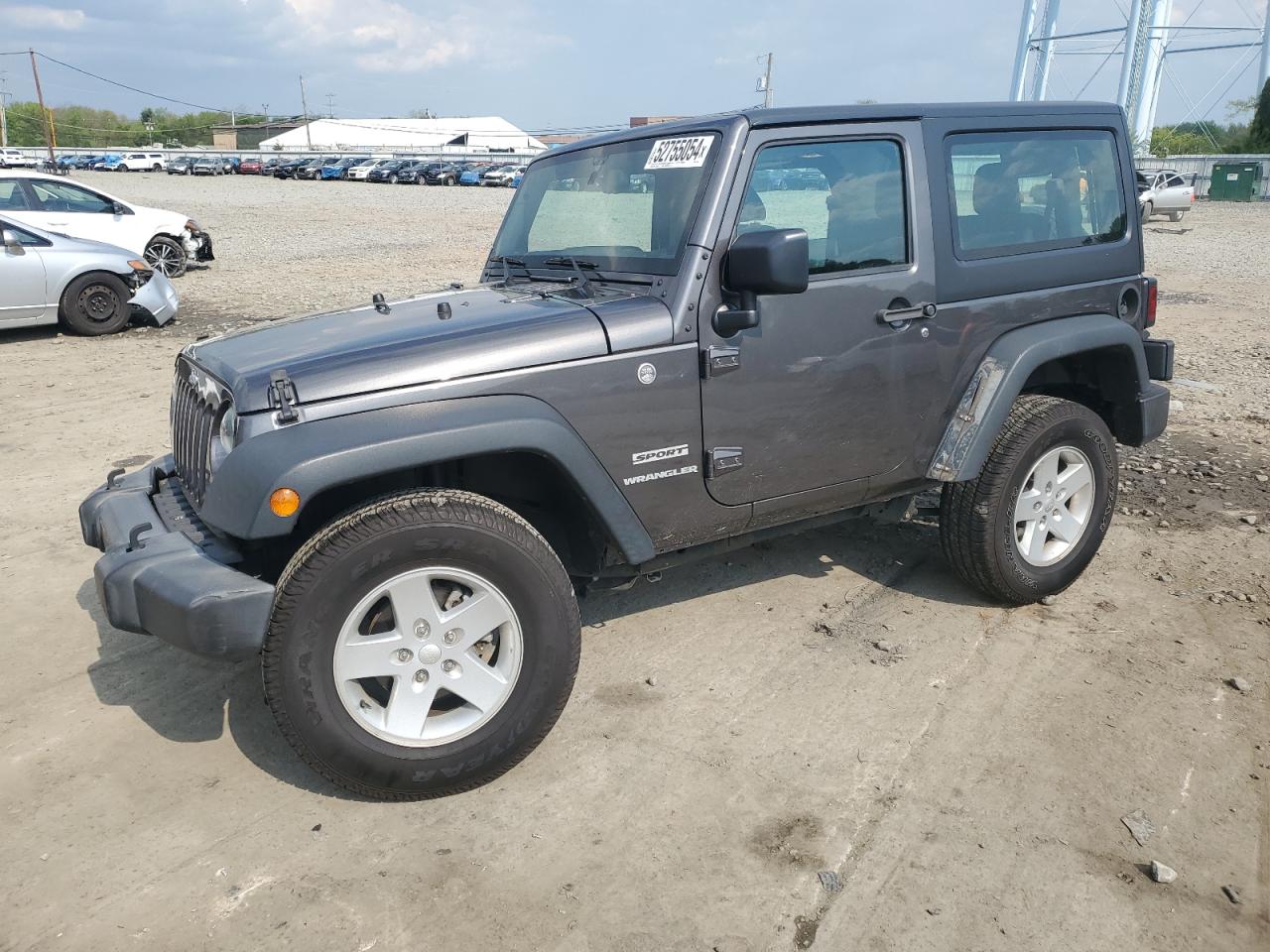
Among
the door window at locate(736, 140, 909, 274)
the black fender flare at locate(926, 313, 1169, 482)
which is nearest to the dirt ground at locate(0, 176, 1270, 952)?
the black fender flare at locate(926, 313, 1169, 482)

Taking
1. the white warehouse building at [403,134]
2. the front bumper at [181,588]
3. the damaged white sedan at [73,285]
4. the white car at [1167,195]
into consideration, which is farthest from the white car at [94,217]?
the white warehouse building at [403,134]

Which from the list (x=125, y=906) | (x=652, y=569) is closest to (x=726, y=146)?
(x=652, y=569)

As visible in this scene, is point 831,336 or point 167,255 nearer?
point 831,336

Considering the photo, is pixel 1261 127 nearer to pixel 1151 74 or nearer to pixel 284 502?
pixel 1151 74

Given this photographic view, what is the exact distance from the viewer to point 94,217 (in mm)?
13312

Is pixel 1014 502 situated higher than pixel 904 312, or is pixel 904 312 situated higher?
pixel 904 312

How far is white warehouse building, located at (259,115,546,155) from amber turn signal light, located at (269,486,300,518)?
94109 mm

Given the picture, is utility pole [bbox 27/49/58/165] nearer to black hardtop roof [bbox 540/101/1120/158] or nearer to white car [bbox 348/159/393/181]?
white car [bbox 348/159/393/181]

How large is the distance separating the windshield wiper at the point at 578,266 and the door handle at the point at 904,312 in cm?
110

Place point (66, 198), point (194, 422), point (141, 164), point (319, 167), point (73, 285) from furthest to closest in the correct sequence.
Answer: point (141, 164) → point (319, 167) → point (66, 198) → point (73, 285) → point (194, 422)

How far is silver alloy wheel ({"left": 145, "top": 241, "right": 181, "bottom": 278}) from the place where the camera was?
46.3ft

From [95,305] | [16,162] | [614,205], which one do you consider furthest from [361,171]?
[614,205]

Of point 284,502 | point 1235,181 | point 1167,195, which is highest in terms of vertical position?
point 284,502

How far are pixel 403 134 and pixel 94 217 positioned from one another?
96.5 meters
